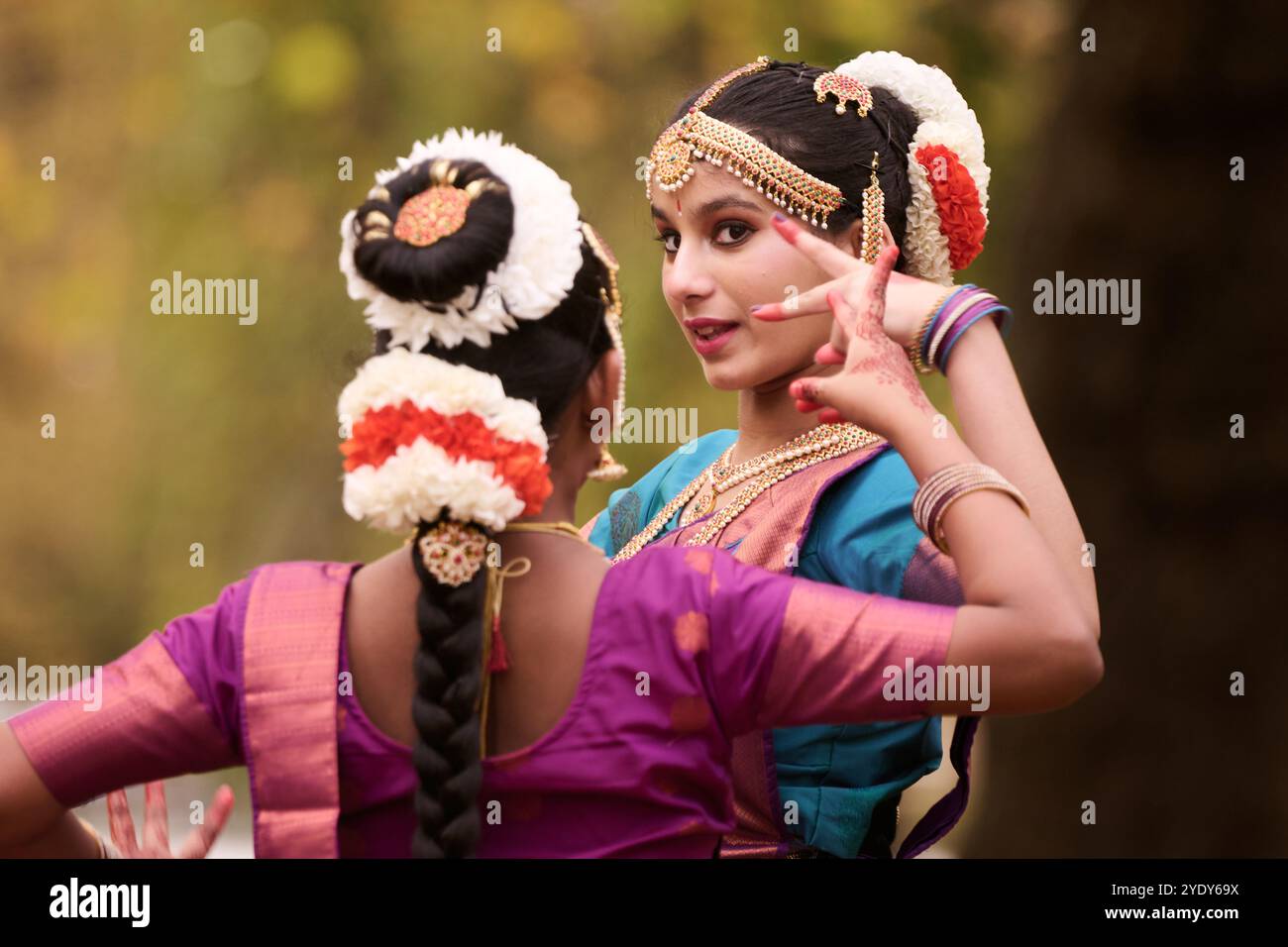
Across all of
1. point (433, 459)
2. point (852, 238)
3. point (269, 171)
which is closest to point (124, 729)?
point (433, 459)

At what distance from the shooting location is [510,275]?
7.84 ft

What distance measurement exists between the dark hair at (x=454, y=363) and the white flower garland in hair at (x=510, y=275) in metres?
0.02

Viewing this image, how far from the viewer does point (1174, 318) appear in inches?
197

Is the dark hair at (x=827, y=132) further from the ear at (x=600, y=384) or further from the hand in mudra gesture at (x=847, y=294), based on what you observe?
the ear at (x=600, y=384)

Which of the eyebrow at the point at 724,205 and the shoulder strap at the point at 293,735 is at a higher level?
the eyebrow at the point at 724,205

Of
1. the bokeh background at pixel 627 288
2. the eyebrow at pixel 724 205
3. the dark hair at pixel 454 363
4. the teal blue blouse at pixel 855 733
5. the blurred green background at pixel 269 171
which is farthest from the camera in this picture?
the blurred green background at pixel 269 171

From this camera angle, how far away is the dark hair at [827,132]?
129 inches

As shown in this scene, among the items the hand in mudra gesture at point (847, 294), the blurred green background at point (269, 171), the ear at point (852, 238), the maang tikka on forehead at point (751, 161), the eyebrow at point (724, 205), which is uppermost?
the blurred green background at point (269, 171)

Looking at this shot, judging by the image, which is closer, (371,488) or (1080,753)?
(371,488)

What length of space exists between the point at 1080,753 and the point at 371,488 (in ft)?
11.4

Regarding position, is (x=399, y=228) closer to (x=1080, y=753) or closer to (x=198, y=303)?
(x=1080, y=753)

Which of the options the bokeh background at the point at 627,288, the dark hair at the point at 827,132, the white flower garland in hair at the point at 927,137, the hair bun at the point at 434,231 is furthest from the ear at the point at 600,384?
the bokeh background at the point at 627,288

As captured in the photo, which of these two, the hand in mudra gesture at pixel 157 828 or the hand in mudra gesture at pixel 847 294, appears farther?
the hand in mudra gesture at pixel 847 294
